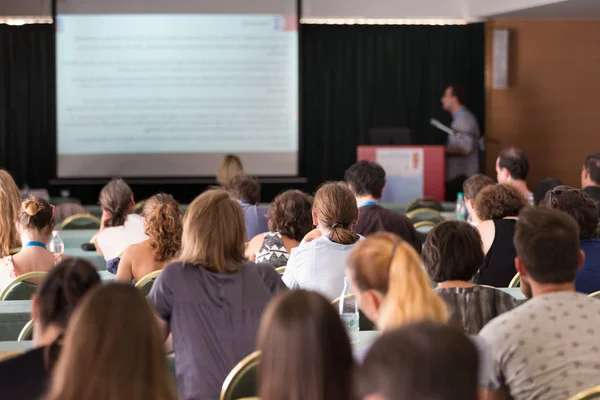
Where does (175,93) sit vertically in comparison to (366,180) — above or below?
above

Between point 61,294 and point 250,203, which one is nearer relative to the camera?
point 61,294

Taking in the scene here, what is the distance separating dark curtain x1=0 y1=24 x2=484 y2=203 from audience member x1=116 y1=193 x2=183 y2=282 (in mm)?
7286

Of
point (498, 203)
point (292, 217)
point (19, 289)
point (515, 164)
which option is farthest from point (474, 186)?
point (19, 289)

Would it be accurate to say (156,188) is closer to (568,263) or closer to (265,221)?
(265,221)

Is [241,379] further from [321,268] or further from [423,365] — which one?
[321,268]

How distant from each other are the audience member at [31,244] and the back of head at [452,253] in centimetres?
229

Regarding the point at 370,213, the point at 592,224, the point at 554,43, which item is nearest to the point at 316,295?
the point at 592,224

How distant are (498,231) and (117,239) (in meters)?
2.32

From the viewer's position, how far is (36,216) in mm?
4539

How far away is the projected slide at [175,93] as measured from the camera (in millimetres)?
11141

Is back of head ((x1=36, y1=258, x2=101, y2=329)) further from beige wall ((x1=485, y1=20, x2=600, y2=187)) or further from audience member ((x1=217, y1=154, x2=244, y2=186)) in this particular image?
beige wall ((x1=485, y1=20, x2=600, y2=187))

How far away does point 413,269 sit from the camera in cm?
232

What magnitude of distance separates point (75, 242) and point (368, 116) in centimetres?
605

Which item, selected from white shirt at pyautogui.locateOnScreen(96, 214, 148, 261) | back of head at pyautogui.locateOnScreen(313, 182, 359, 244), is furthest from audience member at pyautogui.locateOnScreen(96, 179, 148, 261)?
back of head at pyautogui.locateOnScreen(313, 182, 359, 244)
